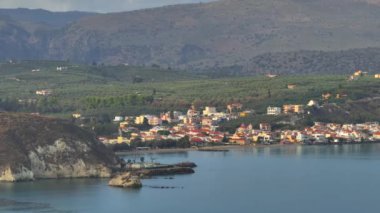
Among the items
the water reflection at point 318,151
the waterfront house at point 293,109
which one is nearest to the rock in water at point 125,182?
the water reflection at point 318,151

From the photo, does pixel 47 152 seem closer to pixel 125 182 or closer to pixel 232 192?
pixel 125 182

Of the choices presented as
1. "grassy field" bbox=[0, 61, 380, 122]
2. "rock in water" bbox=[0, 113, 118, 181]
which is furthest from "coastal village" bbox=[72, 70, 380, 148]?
"rock in water" bbox=[0, 113, 118, 181]

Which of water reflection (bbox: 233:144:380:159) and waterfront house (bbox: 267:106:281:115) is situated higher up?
waterfront house (bbox: 267:106:281:115)

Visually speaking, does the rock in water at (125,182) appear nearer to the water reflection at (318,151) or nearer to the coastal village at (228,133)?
the water reflection at (318,151)

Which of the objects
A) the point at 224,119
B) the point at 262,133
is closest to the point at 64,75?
the point at 224,119

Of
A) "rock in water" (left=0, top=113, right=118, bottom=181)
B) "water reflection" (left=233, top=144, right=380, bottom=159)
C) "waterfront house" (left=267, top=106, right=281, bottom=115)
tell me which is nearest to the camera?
"rock in water" (left=0, top=113, right=118, bottom=181)

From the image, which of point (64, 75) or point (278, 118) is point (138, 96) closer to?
point (278, 118)

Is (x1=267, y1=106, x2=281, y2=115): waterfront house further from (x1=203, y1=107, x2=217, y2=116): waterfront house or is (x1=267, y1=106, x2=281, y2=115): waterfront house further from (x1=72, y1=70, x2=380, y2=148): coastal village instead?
(x1=203, y1=107, x2=217, y2=116): waterfront house
